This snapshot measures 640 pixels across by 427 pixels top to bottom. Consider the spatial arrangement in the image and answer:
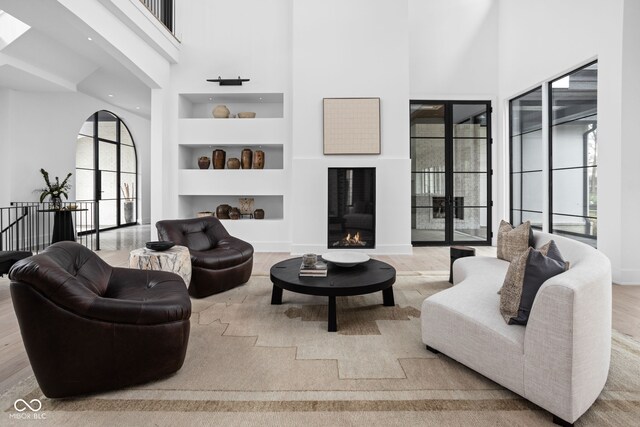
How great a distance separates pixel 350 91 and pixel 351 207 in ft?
6.36

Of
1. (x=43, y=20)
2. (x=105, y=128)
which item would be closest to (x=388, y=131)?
(x=43, y=20)

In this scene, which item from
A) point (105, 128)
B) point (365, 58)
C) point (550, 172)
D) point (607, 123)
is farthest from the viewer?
point (105, 128)

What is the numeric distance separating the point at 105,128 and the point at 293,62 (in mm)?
6345

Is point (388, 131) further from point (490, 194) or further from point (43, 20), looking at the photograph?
point (43, 20)

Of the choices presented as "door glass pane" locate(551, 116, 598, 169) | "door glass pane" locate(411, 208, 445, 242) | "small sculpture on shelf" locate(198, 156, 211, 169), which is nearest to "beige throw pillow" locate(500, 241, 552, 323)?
"door glass pane" locate(551, 116, 598, 169)

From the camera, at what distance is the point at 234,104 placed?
6.88 m

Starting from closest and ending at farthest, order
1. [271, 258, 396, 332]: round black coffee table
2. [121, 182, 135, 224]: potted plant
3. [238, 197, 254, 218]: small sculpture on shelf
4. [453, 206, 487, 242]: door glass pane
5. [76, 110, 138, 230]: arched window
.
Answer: [271, 258, 396, 332]: round black coffee table → [238, 197, 254, 218]: small sculpture on shelf → [453, 206, 487, 242]: door glass pane → [76, 110, 138, 230]: arched window → [121, 182, 135, 224]: potted plant

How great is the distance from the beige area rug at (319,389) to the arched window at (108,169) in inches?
307

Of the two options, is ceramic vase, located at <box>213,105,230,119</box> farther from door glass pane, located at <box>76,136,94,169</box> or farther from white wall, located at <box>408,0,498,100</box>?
door glass pane, located at <box>76,136,94,169</box>

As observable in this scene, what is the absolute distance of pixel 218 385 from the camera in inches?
77.2

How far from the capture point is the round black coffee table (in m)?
2.70

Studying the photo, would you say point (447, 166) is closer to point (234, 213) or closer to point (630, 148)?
point (630, 148)

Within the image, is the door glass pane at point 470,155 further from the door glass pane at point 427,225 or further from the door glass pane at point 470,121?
the door glass pane at point 427,225

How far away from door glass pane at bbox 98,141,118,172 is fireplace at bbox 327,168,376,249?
6.84 m
